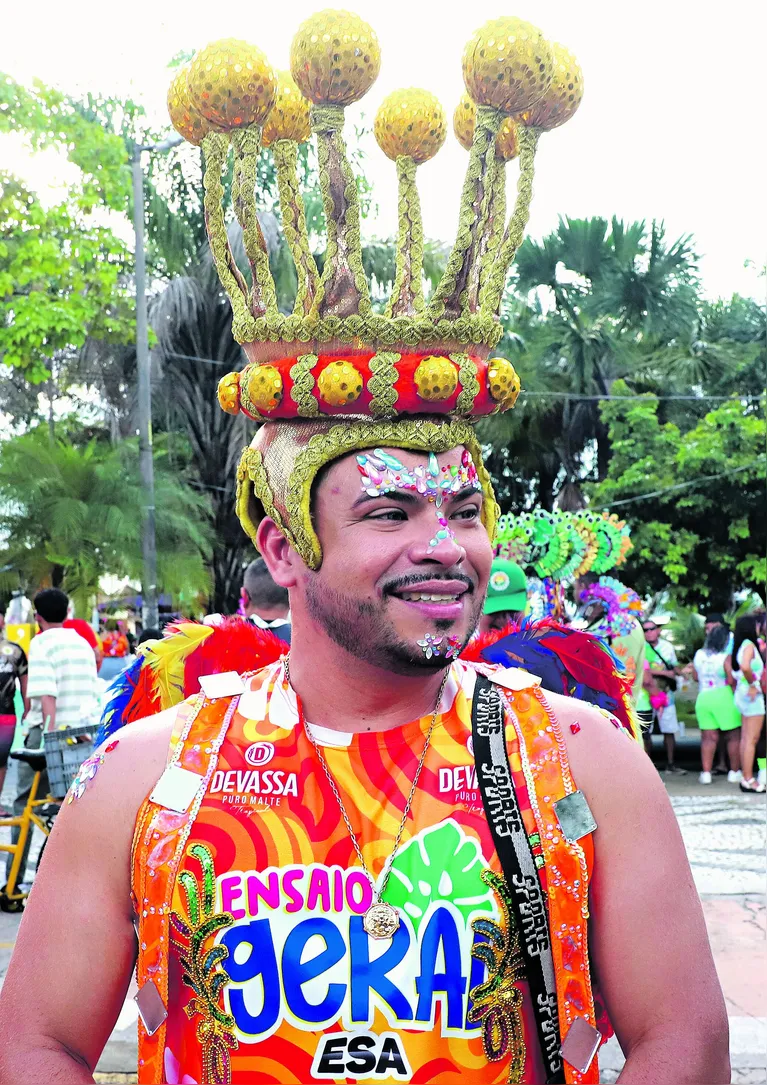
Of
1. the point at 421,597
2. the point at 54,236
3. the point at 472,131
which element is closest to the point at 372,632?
the point at 421,597

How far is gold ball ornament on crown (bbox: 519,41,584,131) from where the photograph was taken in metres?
1.98

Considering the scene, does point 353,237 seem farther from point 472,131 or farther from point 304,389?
point 472,131

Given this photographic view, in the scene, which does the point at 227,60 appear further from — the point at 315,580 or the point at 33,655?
the point at 33,655

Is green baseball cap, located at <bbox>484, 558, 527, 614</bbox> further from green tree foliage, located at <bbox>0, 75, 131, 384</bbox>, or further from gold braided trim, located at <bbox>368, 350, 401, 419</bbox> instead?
green tree foliage, located at <bbox>0, 75, 131, 384</bbox>

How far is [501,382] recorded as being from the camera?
2035 mm

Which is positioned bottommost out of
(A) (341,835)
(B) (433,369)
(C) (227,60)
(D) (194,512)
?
(D) (194,512)

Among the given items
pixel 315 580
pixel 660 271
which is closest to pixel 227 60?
pixel 315 580

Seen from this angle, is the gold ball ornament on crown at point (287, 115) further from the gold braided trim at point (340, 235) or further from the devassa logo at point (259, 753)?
the devassa logo at point (259, 753)

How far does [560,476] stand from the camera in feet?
75.6

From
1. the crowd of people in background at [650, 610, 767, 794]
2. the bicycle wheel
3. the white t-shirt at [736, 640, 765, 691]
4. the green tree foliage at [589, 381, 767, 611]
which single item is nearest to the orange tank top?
the bicycle wheel

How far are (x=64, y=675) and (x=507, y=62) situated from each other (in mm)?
5456

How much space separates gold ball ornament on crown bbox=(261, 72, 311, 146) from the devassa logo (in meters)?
1.20

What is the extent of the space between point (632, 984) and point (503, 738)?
0.42 metres

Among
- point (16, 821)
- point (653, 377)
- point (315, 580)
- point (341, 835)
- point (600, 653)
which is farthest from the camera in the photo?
point (653, 377)
